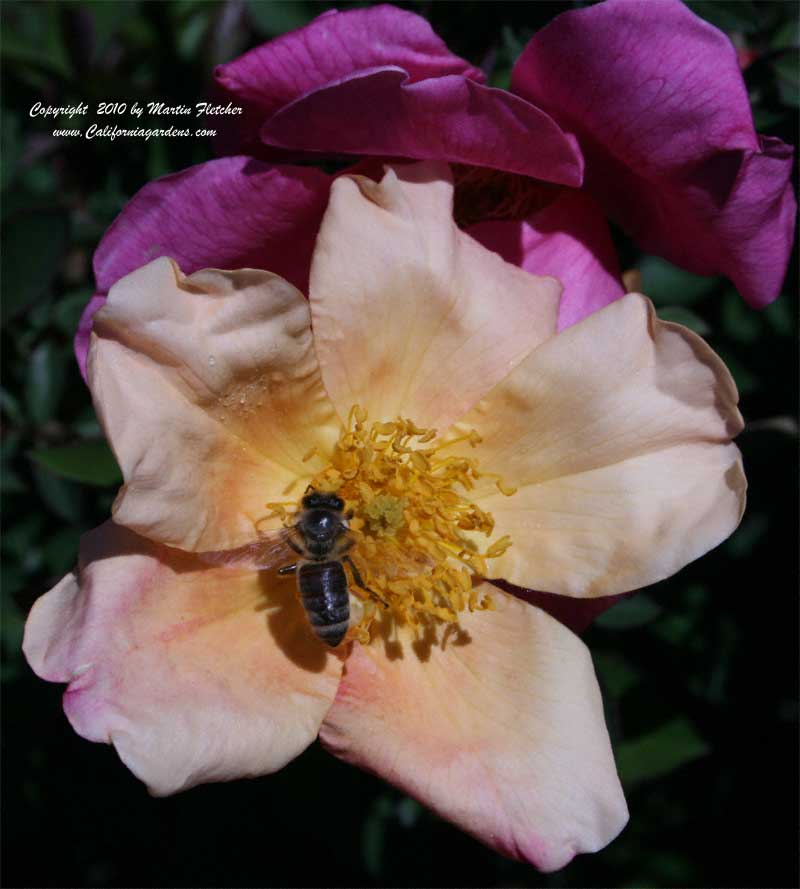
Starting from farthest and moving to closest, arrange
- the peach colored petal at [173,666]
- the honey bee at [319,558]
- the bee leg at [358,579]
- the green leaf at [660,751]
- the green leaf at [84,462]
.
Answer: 1. the green leaf at [660,751]
2. the green leaf at [84,462]
3. the bee leg at [358,579]
4. the honey bee at [319,558]
5. the peach colored petal at [173,666]

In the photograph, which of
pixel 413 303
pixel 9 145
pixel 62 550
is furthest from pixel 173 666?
pixel 9 145

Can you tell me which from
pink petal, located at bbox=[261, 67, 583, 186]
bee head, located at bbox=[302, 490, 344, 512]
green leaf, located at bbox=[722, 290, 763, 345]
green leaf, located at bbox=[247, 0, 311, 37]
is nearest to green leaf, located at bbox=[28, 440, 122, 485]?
bee head, located at bbox=[302, 490, 344, 512]

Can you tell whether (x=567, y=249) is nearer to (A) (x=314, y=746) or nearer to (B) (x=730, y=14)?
(B) (x=730, y=14)

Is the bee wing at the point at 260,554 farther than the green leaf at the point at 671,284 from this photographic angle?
No

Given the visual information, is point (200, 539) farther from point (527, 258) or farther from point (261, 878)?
point (261, 878)

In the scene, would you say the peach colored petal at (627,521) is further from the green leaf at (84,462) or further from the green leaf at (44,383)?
the green leaf at (44,383)

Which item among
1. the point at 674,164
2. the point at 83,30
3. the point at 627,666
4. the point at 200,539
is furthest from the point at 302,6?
the point at 627,666

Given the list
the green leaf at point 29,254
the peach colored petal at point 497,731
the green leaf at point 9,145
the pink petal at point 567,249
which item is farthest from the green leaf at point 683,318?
the green leaf at point 9,145

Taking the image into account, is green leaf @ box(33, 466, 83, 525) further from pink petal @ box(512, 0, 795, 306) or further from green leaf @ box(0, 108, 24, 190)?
pink petal @ box(512, 0, 795, 306)
